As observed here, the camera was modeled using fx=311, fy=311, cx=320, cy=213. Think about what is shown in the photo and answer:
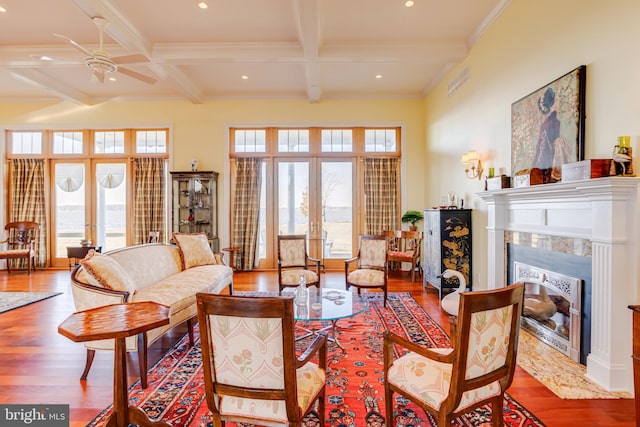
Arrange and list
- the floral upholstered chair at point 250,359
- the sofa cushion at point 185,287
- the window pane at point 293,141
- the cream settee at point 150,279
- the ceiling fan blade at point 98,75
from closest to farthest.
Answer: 1. the floral upholstered chair at point 250,359
2. the cream settee at point 150,279
3. the sofa cushion at point 185,287
4. the ceiling fan blade at point 98,75
5. the window pane at point 293,141

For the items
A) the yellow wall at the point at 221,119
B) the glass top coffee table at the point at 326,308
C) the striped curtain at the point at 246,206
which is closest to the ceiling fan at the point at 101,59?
the yellow wall at the point at 221,119

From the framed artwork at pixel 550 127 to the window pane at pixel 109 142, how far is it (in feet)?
24.1

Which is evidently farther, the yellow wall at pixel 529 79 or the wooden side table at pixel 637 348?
the yellow wall at pixel 529 79

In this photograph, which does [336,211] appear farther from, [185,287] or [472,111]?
[185,287]

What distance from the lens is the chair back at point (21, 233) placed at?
6410mm

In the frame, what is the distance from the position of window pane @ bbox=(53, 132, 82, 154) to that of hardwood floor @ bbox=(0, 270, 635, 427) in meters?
3.83

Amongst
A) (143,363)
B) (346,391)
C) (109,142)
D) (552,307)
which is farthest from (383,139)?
(109,142)

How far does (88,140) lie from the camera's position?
6770 mm

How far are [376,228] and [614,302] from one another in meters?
4.53

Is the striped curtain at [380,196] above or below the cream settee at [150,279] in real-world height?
above

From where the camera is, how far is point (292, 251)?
4.71 metres

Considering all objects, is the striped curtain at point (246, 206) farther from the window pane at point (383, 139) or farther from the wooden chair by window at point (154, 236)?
the window pane at point (383, 139)

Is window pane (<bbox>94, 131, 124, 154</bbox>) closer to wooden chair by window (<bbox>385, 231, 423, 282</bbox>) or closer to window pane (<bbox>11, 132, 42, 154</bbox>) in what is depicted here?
window pane (<bbox>11, 132, 42, 154</bbox>)

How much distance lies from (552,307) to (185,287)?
3.74 meters
